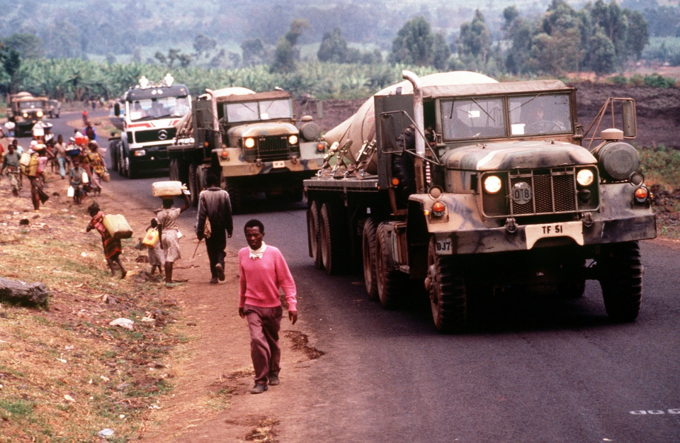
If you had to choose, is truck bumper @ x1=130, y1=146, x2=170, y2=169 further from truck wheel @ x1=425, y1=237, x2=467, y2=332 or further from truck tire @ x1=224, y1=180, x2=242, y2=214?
truck wheel @ x1=425, y1=237, x2=467, y2=332

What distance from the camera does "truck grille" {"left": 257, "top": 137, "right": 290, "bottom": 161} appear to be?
24344 mm

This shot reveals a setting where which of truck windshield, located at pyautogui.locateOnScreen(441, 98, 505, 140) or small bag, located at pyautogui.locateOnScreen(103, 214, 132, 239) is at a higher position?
truck windshield, located at pyautogui.locateOnScreen(441, 98, 505, 140)

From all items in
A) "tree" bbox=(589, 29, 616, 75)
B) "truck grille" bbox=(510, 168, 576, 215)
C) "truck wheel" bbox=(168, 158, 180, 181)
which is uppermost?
"tree" bbox=(589, 29, 616, 75)

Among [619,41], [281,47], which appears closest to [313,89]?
[281,47]

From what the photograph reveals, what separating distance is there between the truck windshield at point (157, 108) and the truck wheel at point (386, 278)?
77.1 ft

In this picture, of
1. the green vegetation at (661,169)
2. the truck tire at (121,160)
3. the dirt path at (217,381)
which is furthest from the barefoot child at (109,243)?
the truck tire at (121,160)

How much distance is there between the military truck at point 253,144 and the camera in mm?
24312

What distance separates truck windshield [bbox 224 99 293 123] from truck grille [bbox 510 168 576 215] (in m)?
15.5

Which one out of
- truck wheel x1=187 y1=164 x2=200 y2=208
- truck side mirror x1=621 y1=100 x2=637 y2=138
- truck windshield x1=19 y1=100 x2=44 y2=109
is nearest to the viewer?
truck side mirror x1=621 y1=100 x2=637 y2=138

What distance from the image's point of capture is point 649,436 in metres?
6.96

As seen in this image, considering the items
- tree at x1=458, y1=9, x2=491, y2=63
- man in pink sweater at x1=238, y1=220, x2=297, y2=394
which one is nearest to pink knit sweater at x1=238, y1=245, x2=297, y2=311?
man in pink sweater at x1=238, y1=220, x2=297, y2=394

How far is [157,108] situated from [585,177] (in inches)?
1047

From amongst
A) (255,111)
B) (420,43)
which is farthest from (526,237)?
(420,43)

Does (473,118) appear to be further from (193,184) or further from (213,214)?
(193,184)
